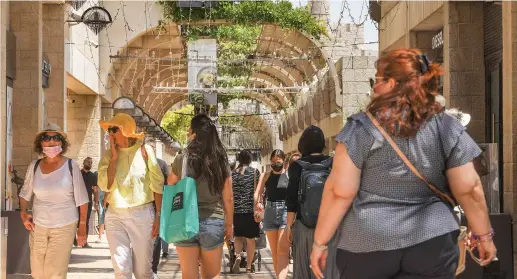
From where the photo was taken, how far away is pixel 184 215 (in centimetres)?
733

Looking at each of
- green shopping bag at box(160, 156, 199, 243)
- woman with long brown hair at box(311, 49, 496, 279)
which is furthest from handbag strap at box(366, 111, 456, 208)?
green shopping bag at box(160, 156, 199, 243)

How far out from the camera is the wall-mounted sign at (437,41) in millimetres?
15195

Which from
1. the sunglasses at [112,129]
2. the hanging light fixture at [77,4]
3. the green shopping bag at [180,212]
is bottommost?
the green shopping bag at [180,212]

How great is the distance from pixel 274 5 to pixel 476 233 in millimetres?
22858

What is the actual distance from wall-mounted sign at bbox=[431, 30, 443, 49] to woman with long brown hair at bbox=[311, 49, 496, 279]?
1112 centimetres

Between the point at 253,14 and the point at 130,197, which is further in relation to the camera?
the point at 253,14

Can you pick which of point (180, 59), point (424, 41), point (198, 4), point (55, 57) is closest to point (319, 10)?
point (180, 59)

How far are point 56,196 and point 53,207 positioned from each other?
0.09 m

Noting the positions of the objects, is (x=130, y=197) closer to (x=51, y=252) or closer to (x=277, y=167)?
(x=51, y=252)

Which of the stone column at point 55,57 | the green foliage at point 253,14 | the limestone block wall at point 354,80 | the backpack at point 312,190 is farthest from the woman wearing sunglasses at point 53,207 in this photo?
the green foliage at point 253,14

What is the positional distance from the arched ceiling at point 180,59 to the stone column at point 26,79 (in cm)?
924

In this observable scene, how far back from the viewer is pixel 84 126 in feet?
88.5

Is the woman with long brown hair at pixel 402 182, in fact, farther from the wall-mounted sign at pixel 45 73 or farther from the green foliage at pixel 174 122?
the green foliage at pixel 174 122

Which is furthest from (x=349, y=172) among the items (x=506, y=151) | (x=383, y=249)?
(x=506, y=151)
